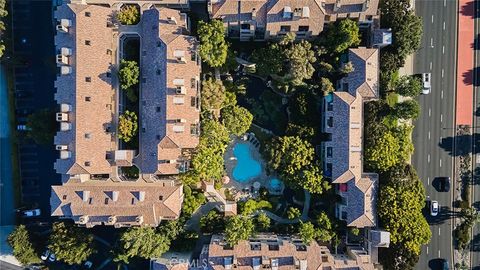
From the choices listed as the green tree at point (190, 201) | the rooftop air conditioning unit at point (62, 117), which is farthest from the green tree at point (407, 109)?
A: the rooftop air conditioning unit at point (62, 117)

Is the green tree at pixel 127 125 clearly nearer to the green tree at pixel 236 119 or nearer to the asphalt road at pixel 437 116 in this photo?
the green tree at pixel 236 119

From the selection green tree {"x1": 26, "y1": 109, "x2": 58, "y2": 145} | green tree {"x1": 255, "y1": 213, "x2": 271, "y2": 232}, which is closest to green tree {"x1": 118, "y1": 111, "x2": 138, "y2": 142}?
green tree {"x1": 26, "y1": 109, "x2": 58, "y2": 145}

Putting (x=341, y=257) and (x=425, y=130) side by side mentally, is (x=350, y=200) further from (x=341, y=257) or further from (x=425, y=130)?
(x=425, y=130)

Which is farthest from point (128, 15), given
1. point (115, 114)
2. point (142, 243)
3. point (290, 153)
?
point (142, 243)

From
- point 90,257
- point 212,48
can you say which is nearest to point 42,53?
point 212,48

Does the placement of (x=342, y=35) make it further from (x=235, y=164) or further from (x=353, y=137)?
(x=235, y=164)

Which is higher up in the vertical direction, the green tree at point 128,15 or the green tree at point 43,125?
the green tree at point 128,15
